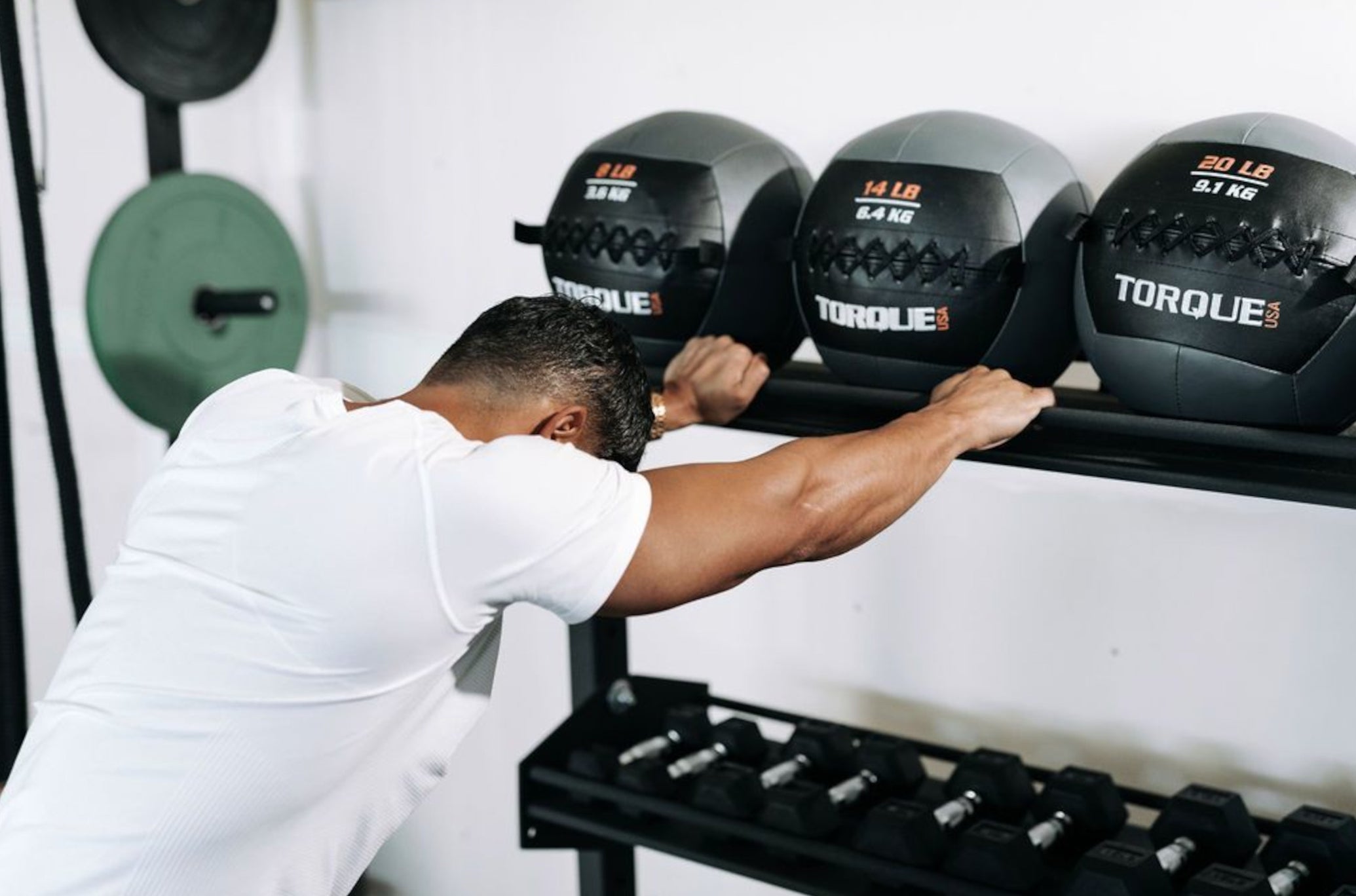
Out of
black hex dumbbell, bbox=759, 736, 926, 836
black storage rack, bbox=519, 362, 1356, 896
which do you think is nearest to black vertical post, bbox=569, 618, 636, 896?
black storage rack, bbox=519, 362, 1356, 896

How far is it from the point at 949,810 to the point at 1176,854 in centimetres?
26

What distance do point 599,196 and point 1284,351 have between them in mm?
786

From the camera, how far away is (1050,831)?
171 cm

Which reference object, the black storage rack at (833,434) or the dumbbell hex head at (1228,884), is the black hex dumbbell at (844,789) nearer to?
the black storage rack at (833,434)

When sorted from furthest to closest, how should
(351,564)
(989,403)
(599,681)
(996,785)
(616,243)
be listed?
(599,681), (996,785), (616,243), (989,403), (351,564)

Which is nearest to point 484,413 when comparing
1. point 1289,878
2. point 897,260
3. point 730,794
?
point 897,260

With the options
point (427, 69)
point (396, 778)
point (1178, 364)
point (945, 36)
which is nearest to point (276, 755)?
point (396, 778)

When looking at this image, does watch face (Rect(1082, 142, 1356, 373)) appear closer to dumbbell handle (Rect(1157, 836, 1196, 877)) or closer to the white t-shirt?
the white t-shirt

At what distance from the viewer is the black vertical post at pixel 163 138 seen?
2512 millimetres

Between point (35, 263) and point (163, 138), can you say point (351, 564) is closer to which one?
point (35, 263)

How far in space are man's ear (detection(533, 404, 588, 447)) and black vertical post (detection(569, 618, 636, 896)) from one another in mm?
673

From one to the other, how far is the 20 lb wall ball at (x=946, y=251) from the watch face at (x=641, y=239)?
144mm

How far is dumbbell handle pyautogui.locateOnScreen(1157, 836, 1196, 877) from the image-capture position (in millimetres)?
1628

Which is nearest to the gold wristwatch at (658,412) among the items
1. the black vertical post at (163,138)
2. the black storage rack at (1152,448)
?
the black storage rack at (1152,448)
